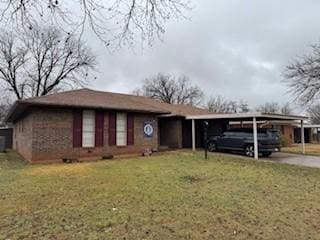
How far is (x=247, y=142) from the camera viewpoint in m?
18.4

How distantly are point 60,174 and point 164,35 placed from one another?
308 inches

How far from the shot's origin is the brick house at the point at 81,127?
14.8 m

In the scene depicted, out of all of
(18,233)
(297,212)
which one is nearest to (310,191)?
(297,212)

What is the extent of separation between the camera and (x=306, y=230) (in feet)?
18.4

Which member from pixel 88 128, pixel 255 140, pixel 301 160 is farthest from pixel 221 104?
pixel 88 128

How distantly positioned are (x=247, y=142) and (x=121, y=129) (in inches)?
296

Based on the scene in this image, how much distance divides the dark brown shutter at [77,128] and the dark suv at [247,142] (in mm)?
9015

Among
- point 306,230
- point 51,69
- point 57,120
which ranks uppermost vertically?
point 51,69

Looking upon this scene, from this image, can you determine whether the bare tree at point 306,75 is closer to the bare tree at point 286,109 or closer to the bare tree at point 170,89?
the bare tree at point 170,89

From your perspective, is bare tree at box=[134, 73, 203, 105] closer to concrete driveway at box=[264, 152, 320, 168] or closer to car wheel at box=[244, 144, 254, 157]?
car wheel at box=[244, 144, 254, 157]

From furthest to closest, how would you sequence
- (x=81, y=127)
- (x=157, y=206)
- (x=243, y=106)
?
1. (x=243, y=106)
2. (x=81, y=127)
3. (x=157, y=206)

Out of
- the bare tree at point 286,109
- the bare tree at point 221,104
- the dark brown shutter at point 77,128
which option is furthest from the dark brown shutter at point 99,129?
the bare tree at point 286,109

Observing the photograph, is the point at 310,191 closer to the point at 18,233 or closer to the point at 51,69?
the point at 18,233

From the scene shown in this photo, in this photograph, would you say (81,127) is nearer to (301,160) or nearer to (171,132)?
(171,132)
